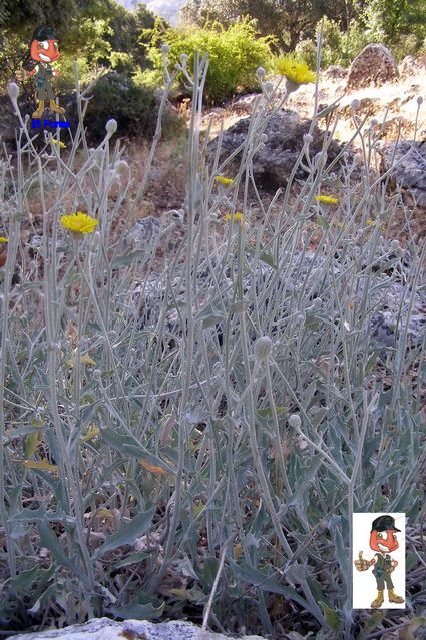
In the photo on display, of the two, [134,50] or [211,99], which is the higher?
[134,50]

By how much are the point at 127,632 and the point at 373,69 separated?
30.5 feet

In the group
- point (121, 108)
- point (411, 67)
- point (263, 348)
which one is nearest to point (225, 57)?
point (121, 108)

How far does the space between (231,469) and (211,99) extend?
11.0 m

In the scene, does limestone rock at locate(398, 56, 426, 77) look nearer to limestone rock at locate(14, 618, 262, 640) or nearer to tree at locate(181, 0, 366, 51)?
limestone rock at locate(14, 618, 262, 640)

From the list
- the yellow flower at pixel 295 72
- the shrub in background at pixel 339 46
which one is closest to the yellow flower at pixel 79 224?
the yellow flower at pixel 295 72

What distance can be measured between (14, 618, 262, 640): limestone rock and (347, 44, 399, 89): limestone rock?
8.86m

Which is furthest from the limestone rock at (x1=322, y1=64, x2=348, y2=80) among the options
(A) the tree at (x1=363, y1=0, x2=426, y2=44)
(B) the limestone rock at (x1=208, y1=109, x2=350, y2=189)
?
(A) the tree at (x1=363, y1=0, x2=426, y2=44)

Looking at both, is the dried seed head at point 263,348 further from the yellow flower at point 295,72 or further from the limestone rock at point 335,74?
the limestone rock at point 335,74

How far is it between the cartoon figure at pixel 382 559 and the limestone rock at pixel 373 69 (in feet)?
28.5

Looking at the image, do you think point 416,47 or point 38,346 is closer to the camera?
point 38,346

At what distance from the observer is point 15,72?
8.70m

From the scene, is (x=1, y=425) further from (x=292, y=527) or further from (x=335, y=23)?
(x=335, y=23)

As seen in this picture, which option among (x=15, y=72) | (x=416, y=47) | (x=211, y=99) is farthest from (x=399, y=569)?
(x=416, y=47)

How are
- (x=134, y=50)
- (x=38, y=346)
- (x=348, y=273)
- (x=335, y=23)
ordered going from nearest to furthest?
1. (x=38, y=346)
2. (x=348, y=273)
3. (x=134, y=50)
4. (x=335, y=23)
